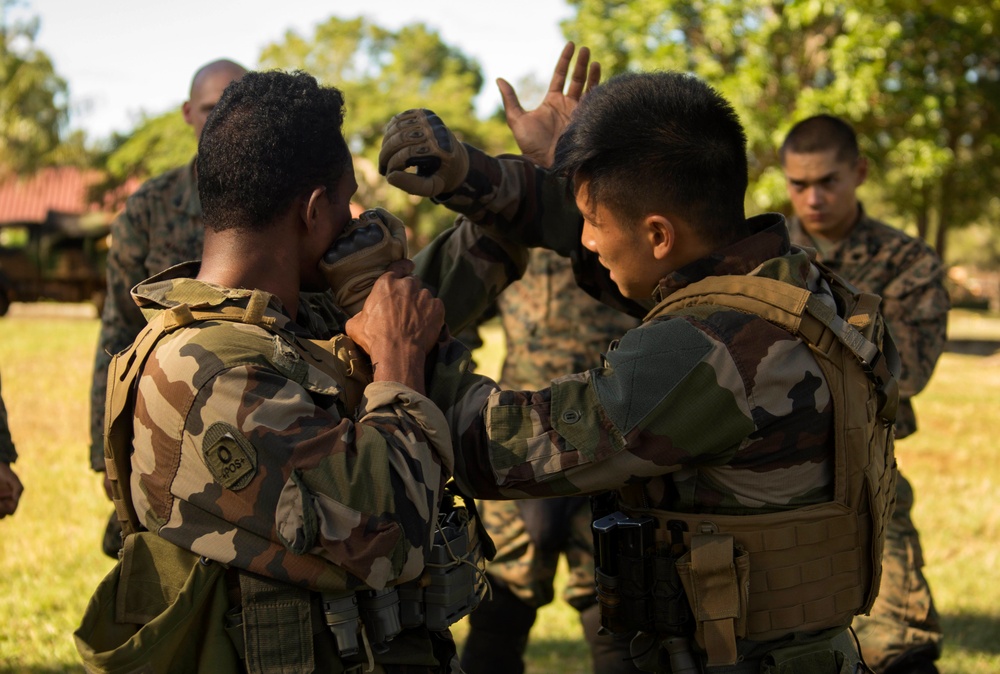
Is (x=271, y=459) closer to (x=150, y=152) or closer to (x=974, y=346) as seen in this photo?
(x=974, y=346)

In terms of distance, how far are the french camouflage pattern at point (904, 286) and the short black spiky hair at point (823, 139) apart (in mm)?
369

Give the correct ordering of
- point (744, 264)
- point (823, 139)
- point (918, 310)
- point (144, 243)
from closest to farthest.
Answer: point (744, 264) → point (144, 243) → point (918, 310) → point (823, 139)

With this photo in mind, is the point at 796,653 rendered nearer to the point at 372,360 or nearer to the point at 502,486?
the point at 502,486

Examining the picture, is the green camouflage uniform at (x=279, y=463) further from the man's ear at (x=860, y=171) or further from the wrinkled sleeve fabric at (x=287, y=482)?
the man's ear at (x=860, y=171)

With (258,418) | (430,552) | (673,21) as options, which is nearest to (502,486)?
(430,552)

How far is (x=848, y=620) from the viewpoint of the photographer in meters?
2.36

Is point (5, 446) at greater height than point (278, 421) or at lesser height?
lesser

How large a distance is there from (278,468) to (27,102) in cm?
3343

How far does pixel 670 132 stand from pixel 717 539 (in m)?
0.90

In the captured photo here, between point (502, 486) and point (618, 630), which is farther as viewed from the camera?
point (618, 630)

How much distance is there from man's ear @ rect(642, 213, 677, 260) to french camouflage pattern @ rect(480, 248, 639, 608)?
1916mm

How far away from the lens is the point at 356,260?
2.26 m

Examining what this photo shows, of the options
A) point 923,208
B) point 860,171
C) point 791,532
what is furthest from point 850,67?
point 791,532

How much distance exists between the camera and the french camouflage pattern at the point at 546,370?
13.6ft
